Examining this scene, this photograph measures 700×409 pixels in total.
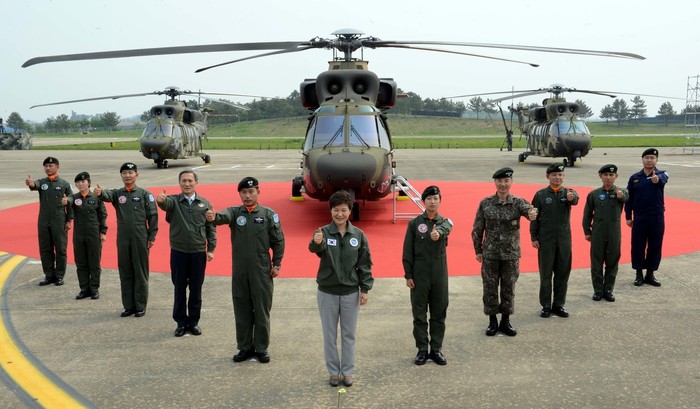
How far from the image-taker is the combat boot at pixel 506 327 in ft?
16.8

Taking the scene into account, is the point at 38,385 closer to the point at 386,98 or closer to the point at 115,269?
the point at 115,269

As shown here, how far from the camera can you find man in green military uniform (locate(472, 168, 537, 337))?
5074mm

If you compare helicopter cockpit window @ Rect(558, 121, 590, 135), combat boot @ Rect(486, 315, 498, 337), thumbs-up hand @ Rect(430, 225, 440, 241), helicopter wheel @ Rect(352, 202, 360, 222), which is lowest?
combat boot @ Rect(486, 315, 498, 337)

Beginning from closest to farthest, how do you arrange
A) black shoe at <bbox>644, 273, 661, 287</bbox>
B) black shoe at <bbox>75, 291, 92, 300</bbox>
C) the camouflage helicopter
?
black shoe at <bbox>75, 291, 92, 300</bbox> < black shoe at <bbox>644, 273, 661, 287</bbox> < the camouflage helicopter

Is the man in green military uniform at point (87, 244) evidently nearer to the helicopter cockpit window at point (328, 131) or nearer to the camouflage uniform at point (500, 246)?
the camouflage uniform at point (500, 246)

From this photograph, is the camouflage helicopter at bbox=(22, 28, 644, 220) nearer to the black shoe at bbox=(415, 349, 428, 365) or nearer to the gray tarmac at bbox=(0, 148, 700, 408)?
the gray tarmac at bbox=(0, 148, 700, 408)

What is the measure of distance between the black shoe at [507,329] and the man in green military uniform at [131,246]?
12.2ft

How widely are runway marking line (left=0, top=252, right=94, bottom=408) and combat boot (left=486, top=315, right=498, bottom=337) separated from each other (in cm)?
348

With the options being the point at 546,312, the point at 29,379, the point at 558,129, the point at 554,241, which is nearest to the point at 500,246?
the point at 554,241

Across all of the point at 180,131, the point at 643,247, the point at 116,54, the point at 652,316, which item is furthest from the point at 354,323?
the point at 180,131

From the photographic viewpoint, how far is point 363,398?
3.86 meters

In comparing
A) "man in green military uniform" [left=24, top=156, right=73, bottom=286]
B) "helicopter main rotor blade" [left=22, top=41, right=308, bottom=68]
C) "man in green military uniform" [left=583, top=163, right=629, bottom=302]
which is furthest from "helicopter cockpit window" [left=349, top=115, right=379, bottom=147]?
"man in green military uniform" [left=24, top=156, right=73, bottom=286]

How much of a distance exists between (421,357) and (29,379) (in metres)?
3.17

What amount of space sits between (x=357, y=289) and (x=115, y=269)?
197 inches
